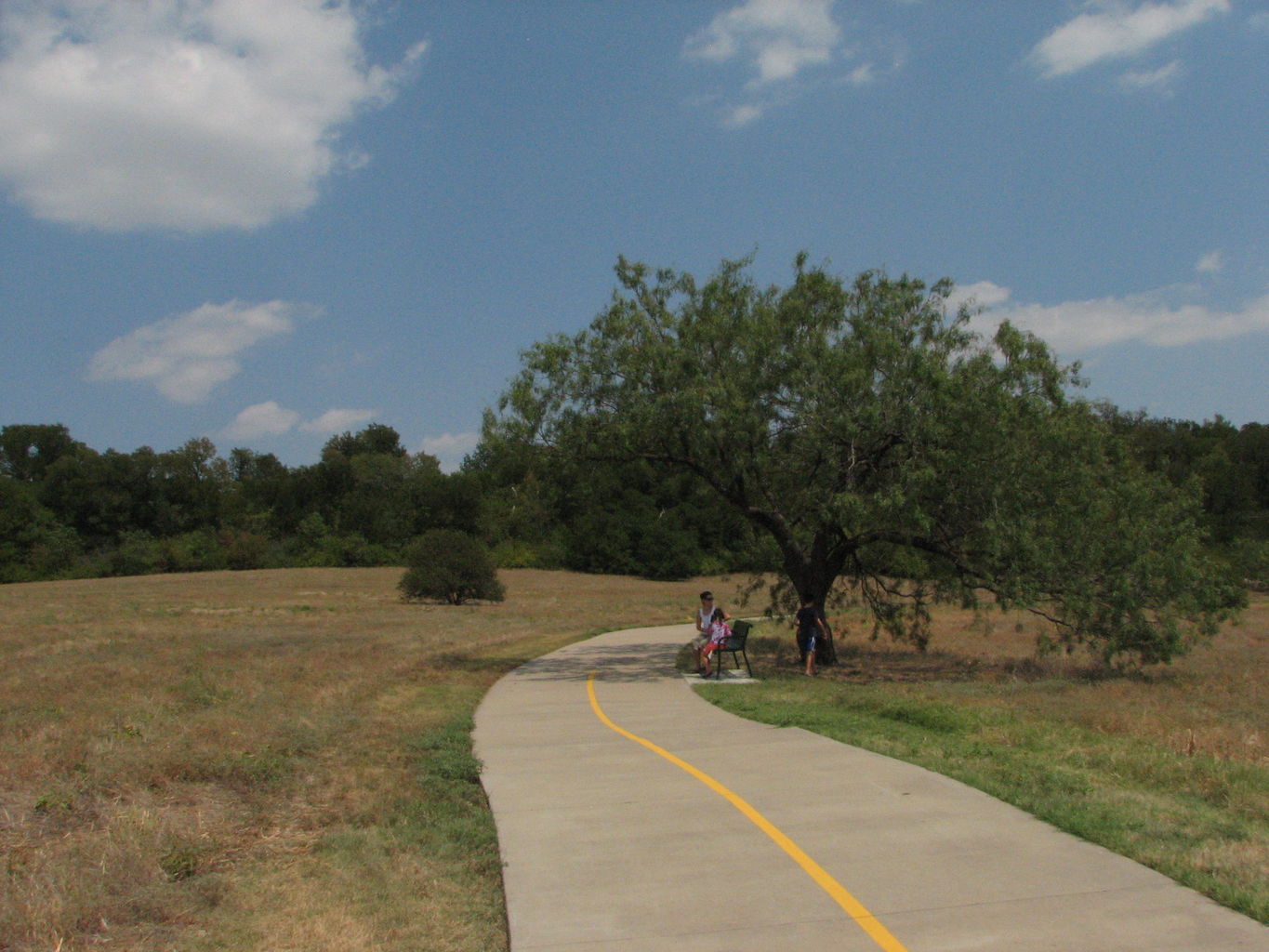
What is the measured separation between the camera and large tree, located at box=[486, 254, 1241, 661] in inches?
686

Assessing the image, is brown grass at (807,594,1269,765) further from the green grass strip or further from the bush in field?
the bush in field

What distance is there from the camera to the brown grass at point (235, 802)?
5.30 meters

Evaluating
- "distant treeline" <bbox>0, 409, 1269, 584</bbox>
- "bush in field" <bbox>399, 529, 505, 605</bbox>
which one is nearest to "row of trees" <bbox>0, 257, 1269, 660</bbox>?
"bush in field" <bbox>399, 529, 505, 605</bbox>

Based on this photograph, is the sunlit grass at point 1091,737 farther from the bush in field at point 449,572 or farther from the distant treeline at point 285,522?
the distant treeline at point 285,522

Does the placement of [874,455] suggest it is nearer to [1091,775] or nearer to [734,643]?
[734,643]

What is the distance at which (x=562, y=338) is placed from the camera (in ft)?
65.7

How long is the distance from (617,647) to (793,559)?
612cm

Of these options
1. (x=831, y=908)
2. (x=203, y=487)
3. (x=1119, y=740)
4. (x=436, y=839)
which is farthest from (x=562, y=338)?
(x=203, y=487)

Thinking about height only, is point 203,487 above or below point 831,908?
above

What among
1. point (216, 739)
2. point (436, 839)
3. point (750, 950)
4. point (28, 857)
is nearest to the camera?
point (750, 950)

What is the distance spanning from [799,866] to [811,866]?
0.24 ft

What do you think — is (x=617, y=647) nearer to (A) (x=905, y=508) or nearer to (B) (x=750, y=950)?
(A) (x=905, y=508)

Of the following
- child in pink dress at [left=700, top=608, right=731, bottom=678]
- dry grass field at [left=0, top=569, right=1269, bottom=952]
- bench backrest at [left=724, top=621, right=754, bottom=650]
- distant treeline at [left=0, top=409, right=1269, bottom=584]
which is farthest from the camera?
distant treeline at [left=0, top=409, right=1269, bottom=584]

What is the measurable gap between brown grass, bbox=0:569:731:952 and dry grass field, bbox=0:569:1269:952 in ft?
0.08
